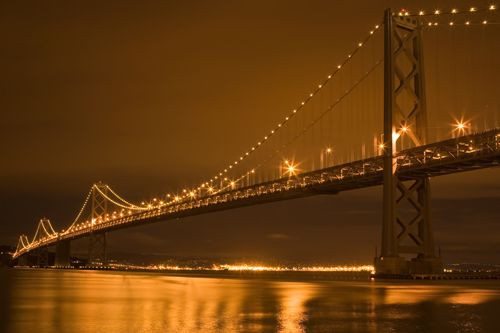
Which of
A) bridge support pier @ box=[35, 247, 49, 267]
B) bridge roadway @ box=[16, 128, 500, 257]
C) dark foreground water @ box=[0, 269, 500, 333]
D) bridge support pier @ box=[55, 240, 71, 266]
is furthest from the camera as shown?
bridge support pier @ box=[35, 247, 49, 267]

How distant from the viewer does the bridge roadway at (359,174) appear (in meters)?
36.3

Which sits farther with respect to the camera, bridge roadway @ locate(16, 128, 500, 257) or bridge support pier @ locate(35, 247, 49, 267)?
bridge support pier @ locate(35, 247, 49, 267)

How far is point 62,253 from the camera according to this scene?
103 metres

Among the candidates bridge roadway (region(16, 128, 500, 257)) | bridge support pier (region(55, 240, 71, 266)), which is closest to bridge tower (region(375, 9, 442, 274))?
bridge roadway (region(16, 128, 500, 257))

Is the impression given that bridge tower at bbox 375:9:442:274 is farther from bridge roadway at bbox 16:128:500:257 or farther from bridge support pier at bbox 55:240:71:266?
bridge support pier at bbox 55:240:71:266

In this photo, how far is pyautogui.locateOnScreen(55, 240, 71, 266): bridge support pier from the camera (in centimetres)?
10183

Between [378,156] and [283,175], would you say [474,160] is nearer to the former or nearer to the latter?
[378,156]

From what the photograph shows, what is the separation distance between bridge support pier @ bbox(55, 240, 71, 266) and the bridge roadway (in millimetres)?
30184

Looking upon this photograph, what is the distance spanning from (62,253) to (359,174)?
6870 cm

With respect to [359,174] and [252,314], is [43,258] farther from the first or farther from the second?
[252,314]

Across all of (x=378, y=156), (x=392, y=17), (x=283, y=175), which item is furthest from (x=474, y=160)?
(x=283, y=175)

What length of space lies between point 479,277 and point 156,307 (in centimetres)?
3644

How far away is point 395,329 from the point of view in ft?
51.0

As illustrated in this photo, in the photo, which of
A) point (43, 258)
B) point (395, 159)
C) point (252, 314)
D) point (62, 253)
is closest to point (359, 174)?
point (395, 159)
